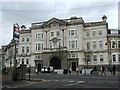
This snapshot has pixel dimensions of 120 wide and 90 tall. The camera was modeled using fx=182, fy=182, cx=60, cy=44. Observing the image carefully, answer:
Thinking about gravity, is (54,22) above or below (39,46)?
above

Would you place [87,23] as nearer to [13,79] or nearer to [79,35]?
[79,35]

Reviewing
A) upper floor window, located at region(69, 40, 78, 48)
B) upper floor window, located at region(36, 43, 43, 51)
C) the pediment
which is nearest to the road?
upper floor window, located at region(69, 40, 78, 48)

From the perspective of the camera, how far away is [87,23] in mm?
55312

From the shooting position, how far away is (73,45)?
5400 centimetres

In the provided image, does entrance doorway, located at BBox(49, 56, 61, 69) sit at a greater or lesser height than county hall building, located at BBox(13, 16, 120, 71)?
lesser

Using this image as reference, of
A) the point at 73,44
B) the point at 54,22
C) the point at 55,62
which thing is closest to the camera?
the point at 73,44

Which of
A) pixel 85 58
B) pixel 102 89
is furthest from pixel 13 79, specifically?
pixel 85 58

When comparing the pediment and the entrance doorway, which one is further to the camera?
the pediment

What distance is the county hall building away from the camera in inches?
2055

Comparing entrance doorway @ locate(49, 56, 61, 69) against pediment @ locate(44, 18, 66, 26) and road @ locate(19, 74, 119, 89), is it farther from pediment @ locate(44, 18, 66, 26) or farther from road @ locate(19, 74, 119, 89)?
road @ locate(19, 74, 119, 89)

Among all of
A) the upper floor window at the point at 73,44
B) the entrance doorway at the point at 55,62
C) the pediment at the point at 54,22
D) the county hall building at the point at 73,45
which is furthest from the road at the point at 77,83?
the pediment at the point at 54,22

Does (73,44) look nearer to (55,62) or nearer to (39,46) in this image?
(55,62)

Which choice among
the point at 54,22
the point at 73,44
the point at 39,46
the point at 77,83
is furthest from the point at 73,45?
the point at 77,83

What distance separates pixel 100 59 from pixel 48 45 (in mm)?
16326
